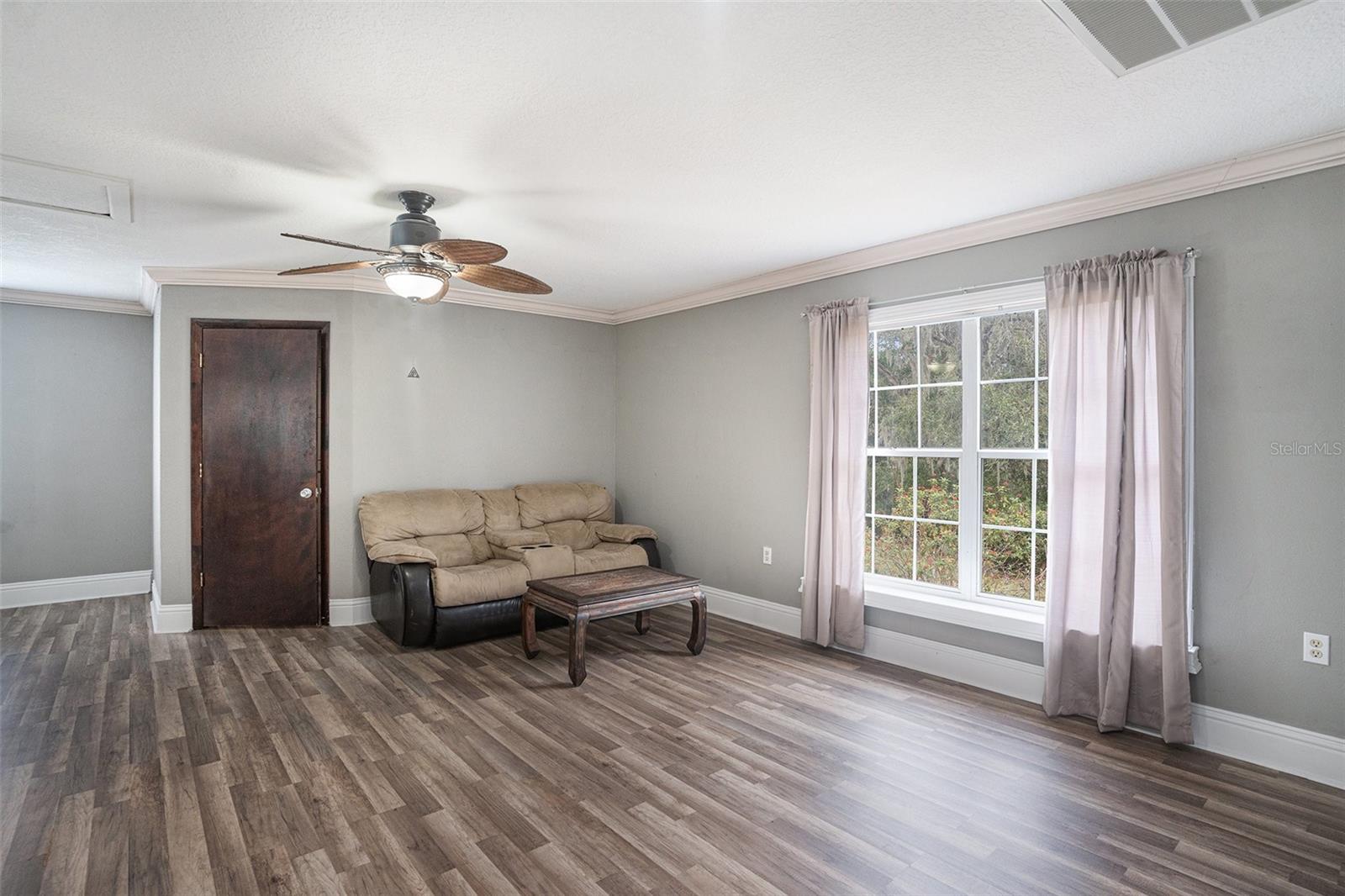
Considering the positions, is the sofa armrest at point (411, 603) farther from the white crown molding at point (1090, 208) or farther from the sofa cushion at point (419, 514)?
the white crown molding at point (1090, 208)

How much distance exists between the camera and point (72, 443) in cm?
568

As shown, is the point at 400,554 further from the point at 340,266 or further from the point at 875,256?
the point at 875,256

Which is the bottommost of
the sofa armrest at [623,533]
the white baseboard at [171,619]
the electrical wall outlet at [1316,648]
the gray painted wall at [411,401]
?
the white baseboard at [171,619]

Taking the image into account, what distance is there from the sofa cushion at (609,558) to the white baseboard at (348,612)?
1.60 meters

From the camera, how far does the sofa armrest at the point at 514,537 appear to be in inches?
200

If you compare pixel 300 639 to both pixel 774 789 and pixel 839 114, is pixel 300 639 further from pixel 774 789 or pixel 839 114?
pixel 839 114

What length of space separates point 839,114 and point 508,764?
114 inches

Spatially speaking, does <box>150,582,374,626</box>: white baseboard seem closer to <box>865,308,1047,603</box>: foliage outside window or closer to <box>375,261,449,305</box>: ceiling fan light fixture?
<box>375,261,449,305</box>: ceiling fan light fixture

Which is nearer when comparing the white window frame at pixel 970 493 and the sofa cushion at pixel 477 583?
the white window frame at pixel 970 493

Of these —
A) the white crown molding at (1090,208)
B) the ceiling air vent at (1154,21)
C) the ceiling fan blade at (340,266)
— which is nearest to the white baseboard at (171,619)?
the ceiling fan blade at (340,266)

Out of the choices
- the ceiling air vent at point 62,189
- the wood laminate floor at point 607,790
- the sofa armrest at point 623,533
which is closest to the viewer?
the wood laminate floor at point 607,790

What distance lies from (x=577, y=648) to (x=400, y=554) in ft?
4.98

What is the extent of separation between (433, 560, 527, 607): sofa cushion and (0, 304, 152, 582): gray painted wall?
350 cm

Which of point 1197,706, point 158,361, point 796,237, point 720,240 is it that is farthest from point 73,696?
point 1197,706
